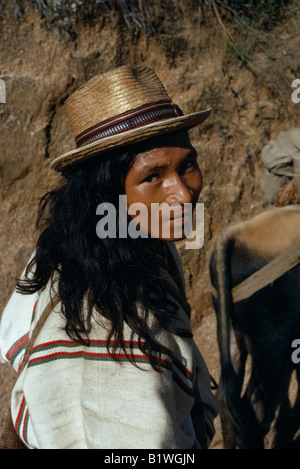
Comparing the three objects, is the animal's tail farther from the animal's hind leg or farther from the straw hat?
the straw hat

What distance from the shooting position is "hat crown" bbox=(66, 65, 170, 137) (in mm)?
1468

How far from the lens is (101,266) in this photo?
56.5 inches

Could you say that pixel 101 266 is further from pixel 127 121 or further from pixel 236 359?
pixel 236 359

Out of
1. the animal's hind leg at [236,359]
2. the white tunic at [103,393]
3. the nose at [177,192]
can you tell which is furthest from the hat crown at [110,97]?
the animal's hind leg at [236,359]

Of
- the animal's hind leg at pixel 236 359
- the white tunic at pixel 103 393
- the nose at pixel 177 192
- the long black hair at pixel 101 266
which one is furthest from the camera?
the animal's hind leg at pixel 236 359

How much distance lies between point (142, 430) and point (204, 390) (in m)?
0.51

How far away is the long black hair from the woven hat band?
0.21ft

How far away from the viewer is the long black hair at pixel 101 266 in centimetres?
137

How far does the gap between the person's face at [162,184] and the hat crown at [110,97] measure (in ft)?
0.45

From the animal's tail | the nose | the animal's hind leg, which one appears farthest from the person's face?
the animal's hind leg

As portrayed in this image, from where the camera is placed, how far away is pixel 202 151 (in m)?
4.04

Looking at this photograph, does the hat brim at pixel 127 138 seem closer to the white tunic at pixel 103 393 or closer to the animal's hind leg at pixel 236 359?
the white tunic at pixel 103 393

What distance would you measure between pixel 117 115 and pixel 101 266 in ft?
1.45
